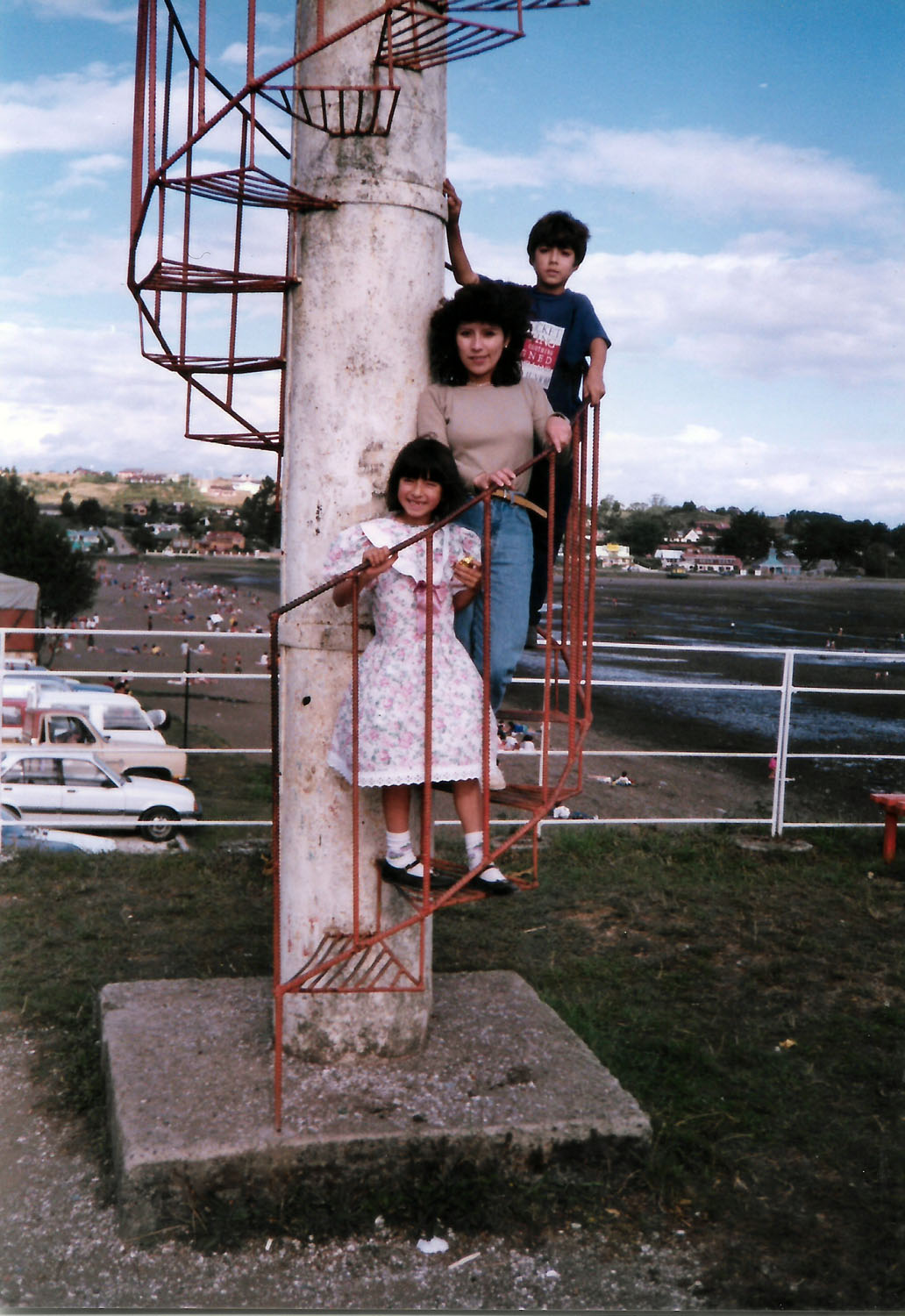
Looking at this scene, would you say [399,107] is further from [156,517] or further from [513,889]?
[156,517]

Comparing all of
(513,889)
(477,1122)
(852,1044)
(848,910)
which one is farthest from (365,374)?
(848,910)

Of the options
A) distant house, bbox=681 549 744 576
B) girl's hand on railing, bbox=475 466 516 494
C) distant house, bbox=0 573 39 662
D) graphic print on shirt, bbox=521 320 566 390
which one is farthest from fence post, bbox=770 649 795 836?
distant house, bbox=681 549 744 576

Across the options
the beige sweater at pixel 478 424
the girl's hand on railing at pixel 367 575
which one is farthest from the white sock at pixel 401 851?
the beige sweater at pixel 478 424

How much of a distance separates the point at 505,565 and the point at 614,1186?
1612 mm

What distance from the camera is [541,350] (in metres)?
3.35

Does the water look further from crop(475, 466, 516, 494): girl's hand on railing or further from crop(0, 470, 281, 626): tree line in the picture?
crop(0, 470, 281, 626): tree line

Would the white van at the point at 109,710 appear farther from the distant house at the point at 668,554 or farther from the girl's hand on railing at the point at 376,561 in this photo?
the distant house at the point at 668,554

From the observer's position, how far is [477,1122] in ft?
9.30

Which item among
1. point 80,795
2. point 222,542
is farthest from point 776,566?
point 80,795

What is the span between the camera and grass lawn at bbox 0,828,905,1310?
278cm

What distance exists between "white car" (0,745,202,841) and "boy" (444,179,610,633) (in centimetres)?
1047

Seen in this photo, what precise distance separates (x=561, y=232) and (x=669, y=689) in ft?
47.7

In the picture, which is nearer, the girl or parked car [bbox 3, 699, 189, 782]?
the girl

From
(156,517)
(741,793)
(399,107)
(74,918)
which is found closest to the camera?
(399,107)
